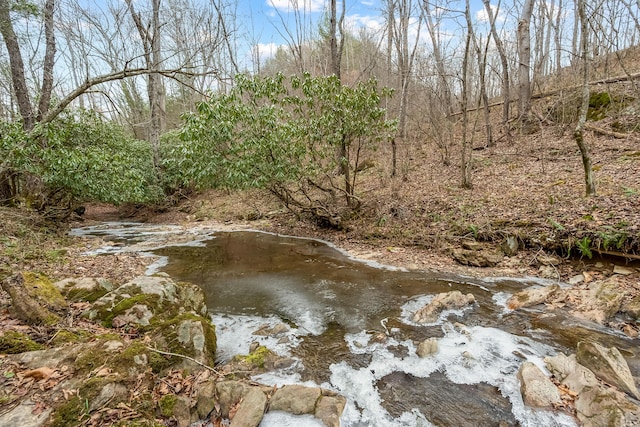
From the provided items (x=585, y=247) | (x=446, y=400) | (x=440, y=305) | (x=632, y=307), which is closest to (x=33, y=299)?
(x=446, y=400)

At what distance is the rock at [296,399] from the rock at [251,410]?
5.4 inches

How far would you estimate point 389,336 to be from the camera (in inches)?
175

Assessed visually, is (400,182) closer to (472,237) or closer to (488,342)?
(472,237)

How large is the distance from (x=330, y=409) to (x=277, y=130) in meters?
Answer: 7.35

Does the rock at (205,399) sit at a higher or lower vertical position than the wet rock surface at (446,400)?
higher

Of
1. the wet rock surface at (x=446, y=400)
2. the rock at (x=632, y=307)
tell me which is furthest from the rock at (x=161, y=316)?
the rock at (x=632, y=307)

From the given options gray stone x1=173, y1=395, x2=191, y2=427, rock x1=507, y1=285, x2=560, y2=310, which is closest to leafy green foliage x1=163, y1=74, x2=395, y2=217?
Result: rock x1=507, y1=285, x2=560, y2=310

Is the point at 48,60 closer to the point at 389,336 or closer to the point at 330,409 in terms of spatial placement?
the point at 389,336

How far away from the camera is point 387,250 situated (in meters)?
8.39

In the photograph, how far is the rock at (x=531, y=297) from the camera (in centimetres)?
499

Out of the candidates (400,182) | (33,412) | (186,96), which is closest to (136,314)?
(33,412)

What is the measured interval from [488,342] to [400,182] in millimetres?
8340

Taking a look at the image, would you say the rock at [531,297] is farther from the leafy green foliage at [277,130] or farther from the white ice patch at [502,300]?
the leafy green foliage at [277,130]

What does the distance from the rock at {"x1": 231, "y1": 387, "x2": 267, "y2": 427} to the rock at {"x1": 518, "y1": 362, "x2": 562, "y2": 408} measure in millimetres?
2660
